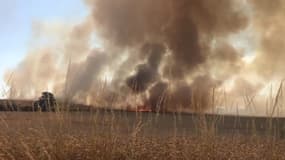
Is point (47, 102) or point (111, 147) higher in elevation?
point (47, 102)

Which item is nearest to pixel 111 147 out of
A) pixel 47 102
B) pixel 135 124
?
pixel 135 124

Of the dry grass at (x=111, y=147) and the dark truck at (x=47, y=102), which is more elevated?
the dark truck at (x=47, y=102)

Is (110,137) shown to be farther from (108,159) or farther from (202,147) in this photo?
(202,147)

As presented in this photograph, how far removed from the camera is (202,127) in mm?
6457

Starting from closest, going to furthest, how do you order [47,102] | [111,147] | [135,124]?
[111,147] < [135,124] < [47,102]

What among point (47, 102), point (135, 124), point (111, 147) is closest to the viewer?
point (111, 147)

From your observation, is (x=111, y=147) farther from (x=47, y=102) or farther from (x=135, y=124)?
(x=47, y=102)

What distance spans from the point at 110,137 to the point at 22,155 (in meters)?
1.29

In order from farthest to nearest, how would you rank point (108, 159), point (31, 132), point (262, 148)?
point (31, 132), point (262, 148), point (108, 159)

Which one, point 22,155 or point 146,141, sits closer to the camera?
point 22,155

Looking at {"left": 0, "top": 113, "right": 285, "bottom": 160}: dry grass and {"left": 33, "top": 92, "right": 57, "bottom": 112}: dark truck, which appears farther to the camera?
{"left": 33, "top": 92, "right": 57, "bottom": 112}: dark truck

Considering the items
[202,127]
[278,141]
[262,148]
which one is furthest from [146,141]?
[278,141]

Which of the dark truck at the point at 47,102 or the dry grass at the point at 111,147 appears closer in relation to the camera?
the dry grass at the point at 111,147

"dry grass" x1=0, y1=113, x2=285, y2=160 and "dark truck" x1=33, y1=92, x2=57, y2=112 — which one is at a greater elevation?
"dark truck" x1=33, y1=92, x2=57, y2=112
